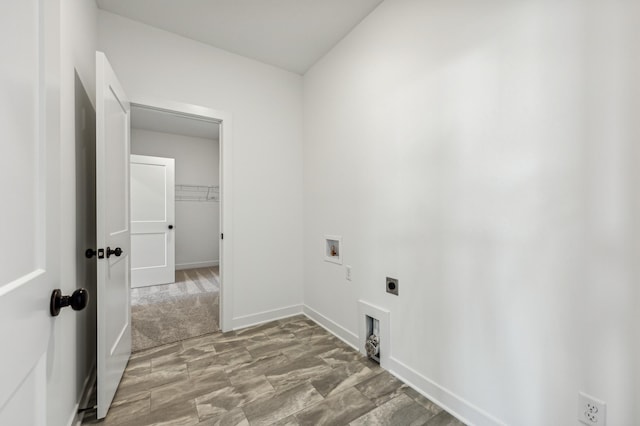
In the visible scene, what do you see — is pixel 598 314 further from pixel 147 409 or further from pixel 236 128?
pixel 236 128

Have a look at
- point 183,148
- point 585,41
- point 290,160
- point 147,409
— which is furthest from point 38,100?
point 183,148

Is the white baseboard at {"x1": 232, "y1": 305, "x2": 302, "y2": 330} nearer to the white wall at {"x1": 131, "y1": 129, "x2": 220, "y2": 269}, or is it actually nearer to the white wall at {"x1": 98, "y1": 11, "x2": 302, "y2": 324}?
the white wall at {"x1": 98, "y1": 11, "x2": 302, "y2": 324}

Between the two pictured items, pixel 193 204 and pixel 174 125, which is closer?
pixel 174 125

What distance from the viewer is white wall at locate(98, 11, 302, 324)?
2230mm

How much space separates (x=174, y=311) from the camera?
10.00 feet

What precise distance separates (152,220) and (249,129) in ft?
8.61

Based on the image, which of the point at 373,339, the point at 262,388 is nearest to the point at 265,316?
the point at 262,388

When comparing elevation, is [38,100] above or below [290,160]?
below

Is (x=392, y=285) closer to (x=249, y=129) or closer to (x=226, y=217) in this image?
(x=226, y=217)

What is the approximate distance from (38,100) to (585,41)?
5.98ft

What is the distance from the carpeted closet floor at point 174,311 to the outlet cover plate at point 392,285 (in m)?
1.70

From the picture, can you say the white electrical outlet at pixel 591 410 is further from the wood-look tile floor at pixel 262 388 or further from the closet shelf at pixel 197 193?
the closet shelf at pixel 197 193

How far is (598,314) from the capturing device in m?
1.06

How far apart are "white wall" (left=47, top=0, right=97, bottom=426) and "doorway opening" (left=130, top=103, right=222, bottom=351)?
0.71 meters
